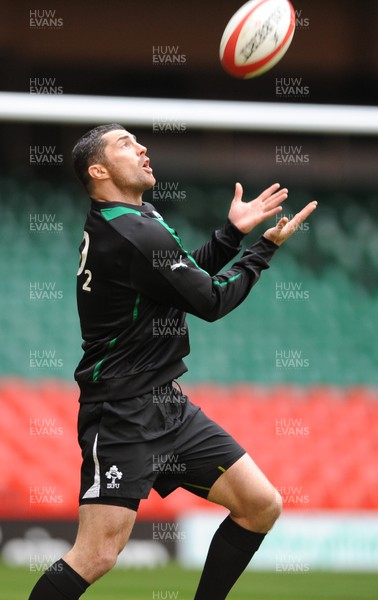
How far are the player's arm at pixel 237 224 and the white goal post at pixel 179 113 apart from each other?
4.27 metres

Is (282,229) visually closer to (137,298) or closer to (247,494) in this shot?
(137,298)

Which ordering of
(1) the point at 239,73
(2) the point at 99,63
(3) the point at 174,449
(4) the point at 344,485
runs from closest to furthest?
1. (3) the point at 174,449
2. (1) the point at 239,73
3. (4) the point at 344,485
4. (2) the point at 99,63

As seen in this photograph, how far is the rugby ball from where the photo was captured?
18.3 ft

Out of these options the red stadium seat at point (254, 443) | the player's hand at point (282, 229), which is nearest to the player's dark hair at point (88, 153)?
the player's hand at point (282, 229)

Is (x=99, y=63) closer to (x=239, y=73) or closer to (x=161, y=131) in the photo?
(x=161, y=131)

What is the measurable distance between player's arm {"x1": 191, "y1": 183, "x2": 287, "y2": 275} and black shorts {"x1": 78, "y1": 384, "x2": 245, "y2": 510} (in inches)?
27.4

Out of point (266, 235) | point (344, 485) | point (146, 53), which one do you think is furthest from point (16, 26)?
point (266, 235)

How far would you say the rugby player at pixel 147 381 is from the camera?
4199 millimetres

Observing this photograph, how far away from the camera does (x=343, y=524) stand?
7.83 m

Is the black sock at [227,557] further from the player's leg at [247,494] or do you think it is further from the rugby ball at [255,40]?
the rugby ball at [255,40]

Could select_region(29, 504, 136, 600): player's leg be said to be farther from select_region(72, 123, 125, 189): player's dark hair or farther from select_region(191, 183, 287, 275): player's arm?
select_region(72, 123, 125, 189): player's dark hair

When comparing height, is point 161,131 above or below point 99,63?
below

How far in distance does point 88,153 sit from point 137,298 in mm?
700

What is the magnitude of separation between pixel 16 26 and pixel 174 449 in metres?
8.08
